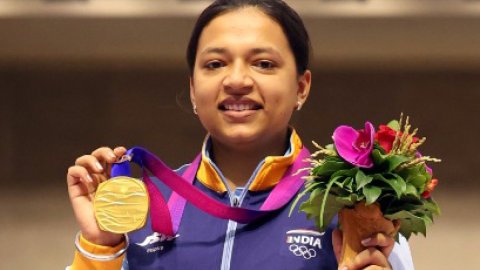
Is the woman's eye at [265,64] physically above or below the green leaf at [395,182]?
above

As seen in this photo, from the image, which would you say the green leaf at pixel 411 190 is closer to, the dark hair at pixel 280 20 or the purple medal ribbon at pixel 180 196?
the purple medal ribbon at pixel 180 196

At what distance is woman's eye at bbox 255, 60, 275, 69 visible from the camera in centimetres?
146

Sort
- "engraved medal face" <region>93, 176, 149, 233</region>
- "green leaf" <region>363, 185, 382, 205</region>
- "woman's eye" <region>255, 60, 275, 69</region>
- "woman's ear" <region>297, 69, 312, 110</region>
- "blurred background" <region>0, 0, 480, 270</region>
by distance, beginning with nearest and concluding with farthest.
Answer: "green leaf" <region>363, 185, 382, 205</region> < "engraved medal face" <region>93, 176, 149, 233</region> < "woman's eye" <region>255, 60, 275, 69</region> < "woman's ear" <region>297, 69, 312, 110</region> < "blurred background" <region>0, 0, 480, 270</region>

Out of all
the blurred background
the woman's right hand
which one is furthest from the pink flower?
the blurred background

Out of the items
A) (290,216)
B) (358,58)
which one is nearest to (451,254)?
(358,58)

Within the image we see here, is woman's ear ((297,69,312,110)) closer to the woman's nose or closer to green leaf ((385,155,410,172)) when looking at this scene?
the woman's nose

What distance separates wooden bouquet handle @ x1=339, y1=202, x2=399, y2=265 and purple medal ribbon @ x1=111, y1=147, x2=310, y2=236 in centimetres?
22

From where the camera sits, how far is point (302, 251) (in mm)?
1392

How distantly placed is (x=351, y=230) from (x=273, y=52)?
0.43 meters

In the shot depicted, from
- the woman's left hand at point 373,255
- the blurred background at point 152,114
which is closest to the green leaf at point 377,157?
the woman's left hand at point 373,255

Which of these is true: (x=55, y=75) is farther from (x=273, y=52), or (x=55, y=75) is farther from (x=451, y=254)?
(x=273, y=52)

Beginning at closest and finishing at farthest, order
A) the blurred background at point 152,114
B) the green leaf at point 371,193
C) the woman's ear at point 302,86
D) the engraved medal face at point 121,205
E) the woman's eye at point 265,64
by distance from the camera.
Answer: the green leaf at point 371,193 < the engraved medal face at point 121,205 < the woman's eye at point 265,64 < the woman's ear at point 302,86 < the blurred background at point 152,114

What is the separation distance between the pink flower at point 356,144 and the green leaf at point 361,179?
14 mm

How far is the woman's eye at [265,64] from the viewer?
1.46 m
